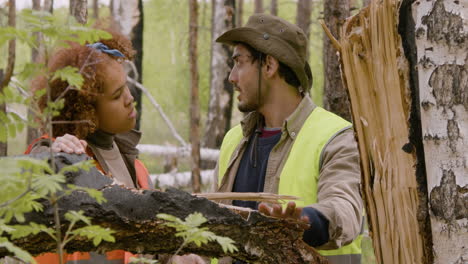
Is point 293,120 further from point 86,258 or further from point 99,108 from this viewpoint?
point 86,258

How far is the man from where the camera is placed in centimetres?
300

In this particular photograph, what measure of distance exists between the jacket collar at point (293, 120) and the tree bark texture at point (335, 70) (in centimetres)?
256

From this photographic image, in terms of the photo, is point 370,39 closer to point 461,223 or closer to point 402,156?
point 402,156

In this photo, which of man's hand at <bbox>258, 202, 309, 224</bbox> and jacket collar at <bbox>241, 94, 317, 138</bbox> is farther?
jacket collar at <bbox>241, 94, 317, 138</bbox>

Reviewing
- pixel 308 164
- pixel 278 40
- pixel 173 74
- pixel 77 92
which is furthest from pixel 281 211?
pixel 173 74

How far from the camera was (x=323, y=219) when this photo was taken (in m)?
2.74

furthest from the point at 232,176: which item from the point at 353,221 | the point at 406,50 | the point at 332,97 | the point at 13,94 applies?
the point at 332,97

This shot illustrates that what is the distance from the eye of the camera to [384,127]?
263 centimetres

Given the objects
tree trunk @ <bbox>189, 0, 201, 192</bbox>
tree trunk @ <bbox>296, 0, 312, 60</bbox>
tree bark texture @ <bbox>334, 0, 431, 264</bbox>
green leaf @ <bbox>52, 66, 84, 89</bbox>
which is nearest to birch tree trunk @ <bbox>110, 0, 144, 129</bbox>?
tree trunk @ <bbox>189, 0, 201, 192</bbox>

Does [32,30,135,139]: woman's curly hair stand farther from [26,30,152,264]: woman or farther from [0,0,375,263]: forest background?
[0,0,375,263]: forest background

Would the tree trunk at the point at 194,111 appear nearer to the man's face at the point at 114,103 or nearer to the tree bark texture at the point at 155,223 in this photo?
the man's face at the point at 114,103

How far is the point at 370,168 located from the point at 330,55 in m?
4.17

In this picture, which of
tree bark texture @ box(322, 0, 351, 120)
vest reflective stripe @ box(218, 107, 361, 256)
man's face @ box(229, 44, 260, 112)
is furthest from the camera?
tree bark texture @ box(322, 0, 351, 120)

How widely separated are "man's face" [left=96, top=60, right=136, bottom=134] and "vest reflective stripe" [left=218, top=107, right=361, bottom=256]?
90 centimetres
